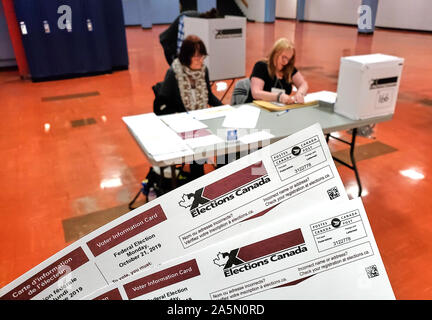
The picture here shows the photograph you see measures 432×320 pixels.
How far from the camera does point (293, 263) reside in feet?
1.85

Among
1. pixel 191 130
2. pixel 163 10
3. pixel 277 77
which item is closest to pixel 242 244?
pixel 191 130

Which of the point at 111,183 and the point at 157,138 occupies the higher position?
the point at 157,138

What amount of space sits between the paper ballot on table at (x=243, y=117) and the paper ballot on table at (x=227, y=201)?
2.02 meters

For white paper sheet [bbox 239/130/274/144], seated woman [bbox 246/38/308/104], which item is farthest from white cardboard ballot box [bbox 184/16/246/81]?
white paper sheet [bbox 239/130/274/144]

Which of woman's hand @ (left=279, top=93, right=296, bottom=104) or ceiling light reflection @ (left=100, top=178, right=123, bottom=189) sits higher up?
woman's hand @ (left=279, top=93, right=296, bottom=104)

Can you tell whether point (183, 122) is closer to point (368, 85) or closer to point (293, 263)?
point (368, 85)

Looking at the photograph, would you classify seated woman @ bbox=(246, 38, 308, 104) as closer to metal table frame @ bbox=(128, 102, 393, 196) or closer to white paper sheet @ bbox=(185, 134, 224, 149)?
metal table frame @ bbox=(128, 102, 393, 196)

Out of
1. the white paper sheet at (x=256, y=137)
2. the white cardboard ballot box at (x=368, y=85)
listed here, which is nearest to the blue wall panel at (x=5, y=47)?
the white paper sheet at (x=256, y=137)

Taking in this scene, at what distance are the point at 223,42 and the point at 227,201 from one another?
4.14 meters

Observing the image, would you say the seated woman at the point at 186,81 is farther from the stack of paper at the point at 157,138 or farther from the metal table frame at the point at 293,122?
the metal table frame at the point at 293,122

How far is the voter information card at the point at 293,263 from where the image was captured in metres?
0.55

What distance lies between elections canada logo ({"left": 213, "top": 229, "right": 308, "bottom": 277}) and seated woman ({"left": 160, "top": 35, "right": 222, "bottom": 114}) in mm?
2663

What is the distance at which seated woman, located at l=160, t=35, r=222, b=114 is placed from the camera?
303 cm
